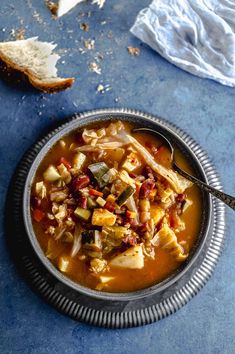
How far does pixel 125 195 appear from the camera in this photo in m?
2.84

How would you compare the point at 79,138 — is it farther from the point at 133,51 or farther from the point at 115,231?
the point at 133,51

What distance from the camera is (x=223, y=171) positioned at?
328 cm

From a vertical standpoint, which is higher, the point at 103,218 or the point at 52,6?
the point at 52,6

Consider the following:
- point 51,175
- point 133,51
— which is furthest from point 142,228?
point 133,51

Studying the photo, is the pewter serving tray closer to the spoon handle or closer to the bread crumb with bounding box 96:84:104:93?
the spoon handle

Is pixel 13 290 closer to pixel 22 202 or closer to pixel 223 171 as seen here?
pixel 22 202

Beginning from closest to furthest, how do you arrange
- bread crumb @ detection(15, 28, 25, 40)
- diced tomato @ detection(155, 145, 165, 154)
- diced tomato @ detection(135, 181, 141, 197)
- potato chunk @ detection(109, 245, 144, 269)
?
potato chunk @ detection(109, 245, 144, 269)
diced tomato @ detection(135, 181, 141, 197)
diced tomato @ detection(155, 145, 165, 154)
bread crumb @ detection(15, 28, 25, 40)

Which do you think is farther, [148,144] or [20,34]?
[20,34]

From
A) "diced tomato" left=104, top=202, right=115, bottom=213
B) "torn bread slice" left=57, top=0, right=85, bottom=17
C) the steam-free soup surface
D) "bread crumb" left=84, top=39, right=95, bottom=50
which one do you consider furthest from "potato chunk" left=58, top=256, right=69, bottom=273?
"torn bread slice" left=57, top=0, right=85, bottom=17

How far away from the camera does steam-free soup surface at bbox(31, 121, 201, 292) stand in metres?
2.80

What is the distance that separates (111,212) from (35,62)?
0.95 m

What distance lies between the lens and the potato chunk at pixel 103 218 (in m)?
2.78

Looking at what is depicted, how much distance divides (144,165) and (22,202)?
66 centimetres

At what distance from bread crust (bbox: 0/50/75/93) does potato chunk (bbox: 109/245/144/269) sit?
0.99m
